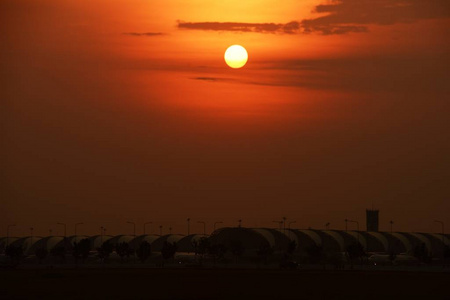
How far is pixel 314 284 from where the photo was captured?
99188 millimetres

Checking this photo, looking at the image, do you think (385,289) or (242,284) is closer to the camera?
(385,289)

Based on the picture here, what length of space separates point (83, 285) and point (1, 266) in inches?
3094

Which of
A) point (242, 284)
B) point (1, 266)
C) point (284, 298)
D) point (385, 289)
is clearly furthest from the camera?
point (1, 266)

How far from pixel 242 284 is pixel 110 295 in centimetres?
2262

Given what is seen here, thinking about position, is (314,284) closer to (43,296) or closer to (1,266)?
(43,296)

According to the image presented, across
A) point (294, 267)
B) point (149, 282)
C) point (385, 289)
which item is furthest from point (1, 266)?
point (385, 289)

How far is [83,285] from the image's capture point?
3767 inches

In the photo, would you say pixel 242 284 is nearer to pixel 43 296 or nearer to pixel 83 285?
pixel 83 285

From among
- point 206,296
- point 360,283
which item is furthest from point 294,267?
point 206,296

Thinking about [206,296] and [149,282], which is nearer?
→ [206,296]

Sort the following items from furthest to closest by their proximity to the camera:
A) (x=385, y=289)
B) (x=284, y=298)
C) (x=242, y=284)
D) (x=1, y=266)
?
(x=1, y=266) → (x=242, y=284) → (x=385, y=289) → (x=284, y=298)

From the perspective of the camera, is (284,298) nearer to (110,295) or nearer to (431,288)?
(110,295)

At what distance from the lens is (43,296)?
78.8m

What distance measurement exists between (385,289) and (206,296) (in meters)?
22.3
